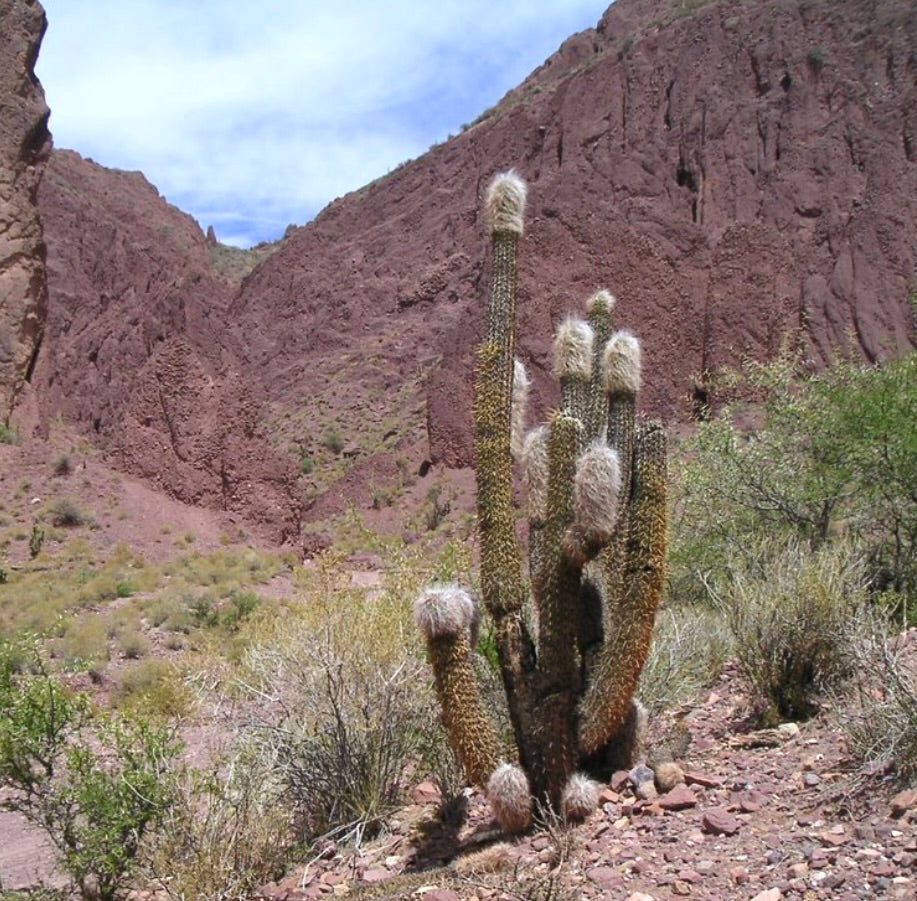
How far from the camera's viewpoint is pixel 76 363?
168ft

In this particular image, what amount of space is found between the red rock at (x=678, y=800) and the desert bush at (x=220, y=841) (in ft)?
8.66

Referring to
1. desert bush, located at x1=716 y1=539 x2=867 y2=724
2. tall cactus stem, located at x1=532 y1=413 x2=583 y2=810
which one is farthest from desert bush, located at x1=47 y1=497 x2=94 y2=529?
tall cactus stem, located at x1=532 y1=413 x2=583 y2=810

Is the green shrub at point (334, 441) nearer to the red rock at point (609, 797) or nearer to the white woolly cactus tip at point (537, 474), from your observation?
the white woolly cactus tip at point (537, 474)

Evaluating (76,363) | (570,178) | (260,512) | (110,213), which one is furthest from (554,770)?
(110,213)

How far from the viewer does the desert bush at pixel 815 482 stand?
11414 mm

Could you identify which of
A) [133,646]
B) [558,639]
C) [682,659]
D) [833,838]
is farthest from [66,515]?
[833,838]

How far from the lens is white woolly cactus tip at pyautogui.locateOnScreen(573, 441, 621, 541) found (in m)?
6.36

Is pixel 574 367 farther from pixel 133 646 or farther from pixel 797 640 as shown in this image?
pixel 133 646

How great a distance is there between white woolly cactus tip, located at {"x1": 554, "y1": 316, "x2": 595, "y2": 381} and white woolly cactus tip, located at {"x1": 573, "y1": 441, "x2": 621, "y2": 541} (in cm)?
145

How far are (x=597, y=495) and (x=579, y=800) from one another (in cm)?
180

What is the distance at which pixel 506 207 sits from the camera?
25.8 ft

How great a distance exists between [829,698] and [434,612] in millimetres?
2737

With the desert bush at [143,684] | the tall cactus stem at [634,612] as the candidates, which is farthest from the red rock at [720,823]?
the desert bush at [143,684]

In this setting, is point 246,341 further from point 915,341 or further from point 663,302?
point 915,341
